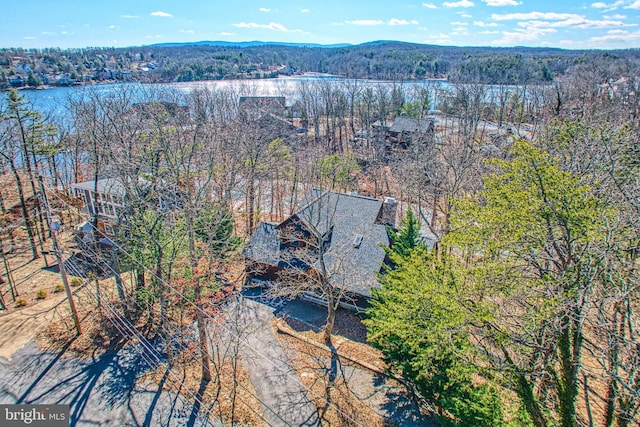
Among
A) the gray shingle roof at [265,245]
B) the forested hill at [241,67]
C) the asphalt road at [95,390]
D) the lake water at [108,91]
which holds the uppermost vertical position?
the forested hill at [241,67]

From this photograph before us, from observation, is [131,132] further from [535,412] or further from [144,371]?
[535,412]

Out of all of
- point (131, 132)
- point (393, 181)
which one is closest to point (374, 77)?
point (393, 181)

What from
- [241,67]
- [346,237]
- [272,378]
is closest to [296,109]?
[346,237]

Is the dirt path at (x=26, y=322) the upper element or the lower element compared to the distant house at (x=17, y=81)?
lower

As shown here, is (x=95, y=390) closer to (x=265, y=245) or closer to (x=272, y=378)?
(x=272, y=378)

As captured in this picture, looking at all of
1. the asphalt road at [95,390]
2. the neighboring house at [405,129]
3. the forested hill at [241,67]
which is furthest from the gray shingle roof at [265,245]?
the forested hill at [241,67]

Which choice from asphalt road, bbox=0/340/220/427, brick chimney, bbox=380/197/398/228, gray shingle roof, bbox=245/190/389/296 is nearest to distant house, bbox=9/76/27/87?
gray shingle roof, bbox=245/190/389/296

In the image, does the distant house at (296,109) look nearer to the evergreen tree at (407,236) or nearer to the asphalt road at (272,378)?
the evergreen tree at (407,236)
